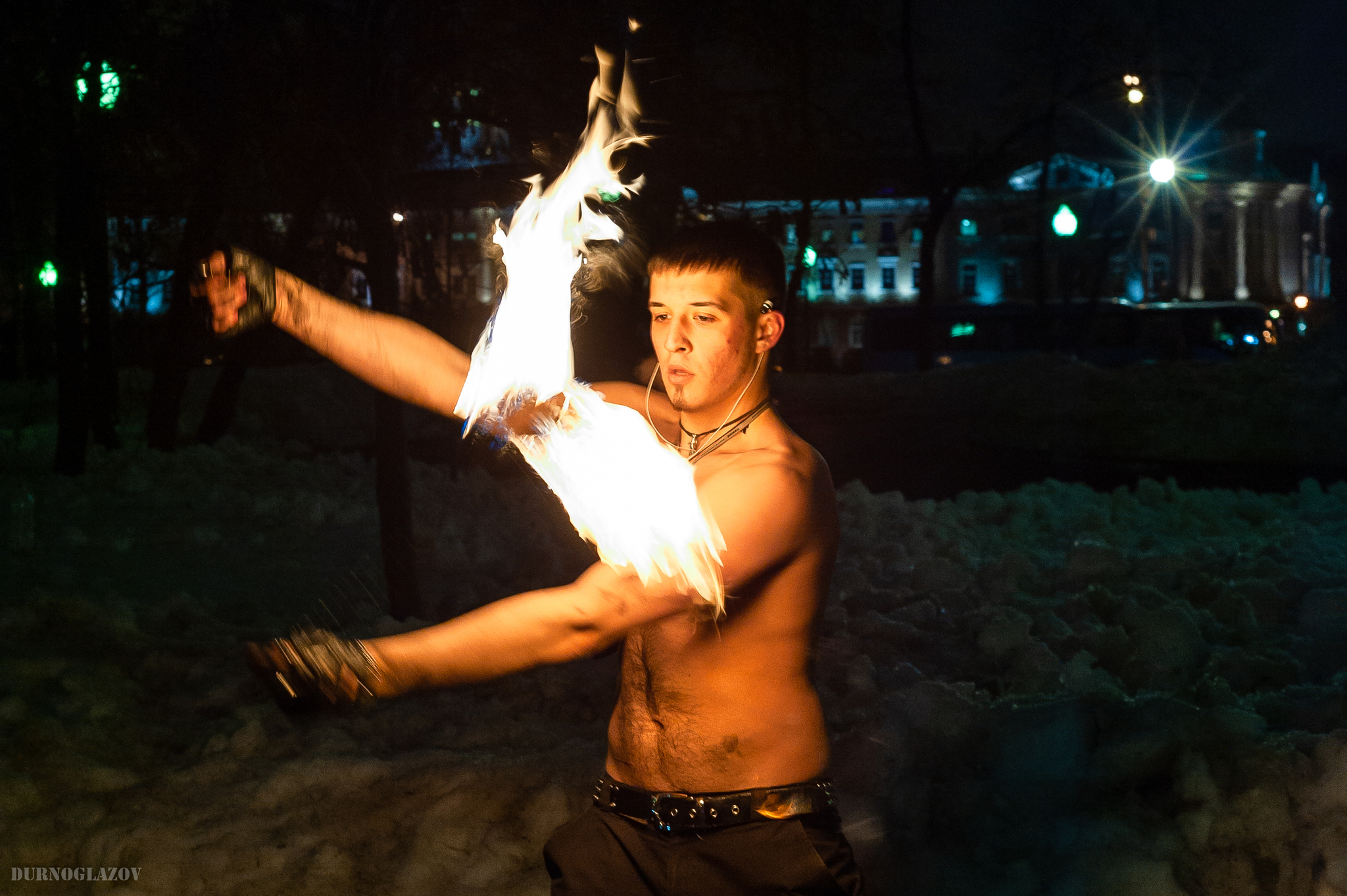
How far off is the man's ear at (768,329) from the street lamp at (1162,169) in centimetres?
1388

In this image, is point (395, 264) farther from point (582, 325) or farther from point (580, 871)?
point (580, 871)

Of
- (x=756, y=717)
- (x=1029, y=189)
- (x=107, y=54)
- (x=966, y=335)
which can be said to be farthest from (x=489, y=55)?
(x=1029, y=189)

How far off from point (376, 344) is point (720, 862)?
61.8 inches

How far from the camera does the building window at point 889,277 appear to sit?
81.4 m

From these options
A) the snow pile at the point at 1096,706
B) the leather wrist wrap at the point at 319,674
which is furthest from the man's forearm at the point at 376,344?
the snow pile at the point at 1096,706

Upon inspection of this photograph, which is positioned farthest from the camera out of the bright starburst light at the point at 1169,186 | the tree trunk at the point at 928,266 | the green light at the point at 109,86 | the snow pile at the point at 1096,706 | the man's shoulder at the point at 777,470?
the bright starburst light at the point at 1169,186

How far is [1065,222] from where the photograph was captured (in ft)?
48.1

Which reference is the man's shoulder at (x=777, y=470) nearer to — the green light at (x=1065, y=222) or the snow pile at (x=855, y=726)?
the snow pile at (x=855, y=726)

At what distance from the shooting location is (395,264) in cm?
649

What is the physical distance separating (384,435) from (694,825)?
458 centimetres

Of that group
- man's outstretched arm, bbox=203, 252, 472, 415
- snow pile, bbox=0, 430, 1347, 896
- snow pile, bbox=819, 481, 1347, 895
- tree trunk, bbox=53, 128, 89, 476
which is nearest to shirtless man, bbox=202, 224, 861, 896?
man's outstretched arm, bbox=203, 252, 472, 415

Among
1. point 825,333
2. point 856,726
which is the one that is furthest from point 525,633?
point 825,333

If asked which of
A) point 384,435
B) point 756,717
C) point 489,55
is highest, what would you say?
point 489,55

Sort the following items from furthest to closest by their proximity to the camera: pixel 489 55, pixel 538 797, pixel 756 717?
pixel 489 55 < pixel 538 797 < pixel 756 717
